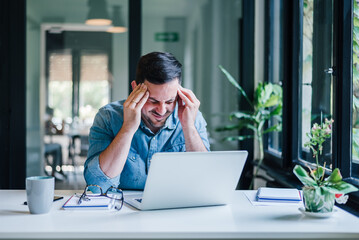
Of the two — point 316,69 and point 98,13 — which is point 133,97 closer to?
point 316,69

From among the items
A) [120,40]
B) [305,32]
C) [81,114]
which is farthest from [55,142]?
[305,32]

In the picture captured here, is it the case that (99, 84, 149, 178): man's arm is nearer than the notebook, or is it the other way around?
the notebook

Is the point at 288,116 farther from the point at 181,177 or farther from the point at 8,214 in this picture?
the point at 8,214

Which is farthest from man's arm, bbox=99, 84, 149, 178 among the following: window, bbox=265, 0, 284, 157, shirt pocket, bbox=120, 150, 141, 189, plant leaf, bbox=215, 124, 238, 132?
window, bbox=265, 0, 284, 157

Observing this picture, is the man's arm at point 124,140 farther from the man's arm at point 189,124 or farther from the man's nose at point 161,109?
the man's arm at point 189,124

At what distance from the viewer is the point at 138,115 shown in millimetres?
1922

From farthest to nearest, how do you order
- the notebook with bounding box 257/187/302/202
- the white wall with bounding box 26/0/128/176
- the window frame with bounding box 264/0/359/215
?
the white wall with bounding box 26/0/128/176, the window frame with bounding box 264/0/359/215, the notebook with bounding box 257/187/302/202

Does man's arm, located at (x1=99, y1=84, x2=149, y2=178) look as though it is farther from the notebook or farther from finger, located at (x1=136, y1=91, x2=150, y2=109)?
the notebook

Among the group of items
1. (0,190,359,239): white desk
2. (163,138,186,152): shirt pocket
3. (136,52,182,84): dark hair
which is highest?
(136,52,182,84): dark hair

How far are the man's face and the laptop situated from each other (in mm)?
552

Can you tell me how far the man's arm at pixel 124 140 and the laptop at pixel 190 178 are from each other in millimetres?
332

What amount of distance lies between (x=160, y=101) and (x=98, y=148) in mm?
362

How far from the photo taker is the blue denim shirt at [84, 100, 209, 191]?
191 centimetres

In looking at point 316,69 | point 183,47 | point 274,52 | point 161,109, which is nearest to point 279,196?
point 161,109
